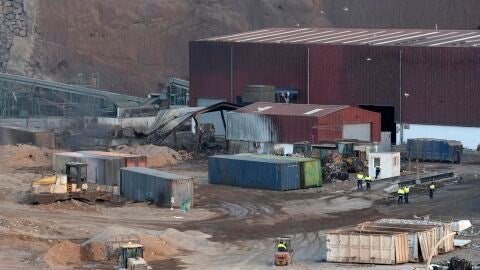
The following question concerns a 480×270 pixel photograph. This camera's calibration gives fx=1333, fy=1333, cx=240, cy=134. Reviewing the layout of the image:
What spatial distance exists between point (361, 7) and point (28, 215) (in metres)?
66.6

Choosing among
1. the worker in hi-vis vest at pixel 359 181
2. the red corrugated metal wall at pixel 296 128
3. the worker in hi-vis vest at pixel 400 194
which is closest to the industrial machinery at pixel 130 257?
the worker in hi-vis vest at pixel 400 194

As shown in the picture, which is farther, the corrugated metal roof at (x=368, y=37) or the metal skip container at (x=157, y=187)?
the corrugated metal roof at (x=368, y=37)

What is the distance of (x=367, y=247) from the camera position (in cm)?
4275

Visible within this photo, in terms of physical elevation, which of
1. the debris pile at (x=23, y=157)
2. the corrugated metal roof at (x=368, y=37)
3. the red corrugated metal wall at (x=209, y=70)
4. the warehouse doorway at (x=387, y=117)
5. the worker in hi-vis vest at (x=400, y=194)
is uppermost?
the corrugated metal roof at (x=368, y=37)

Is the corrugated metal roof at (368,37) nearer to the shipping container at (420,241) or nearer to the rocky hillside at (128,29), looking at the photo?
the rocky hillside at (128,29)

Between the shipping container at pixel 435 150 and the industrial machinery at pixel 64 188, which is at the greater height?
the shipping container at pixel 435 150

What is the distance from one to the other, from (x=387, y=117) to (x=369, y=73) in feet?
9.27

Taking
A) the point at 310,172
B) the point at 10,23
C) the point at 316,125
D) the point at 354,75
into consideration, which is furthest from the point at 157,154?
the point at 10,23

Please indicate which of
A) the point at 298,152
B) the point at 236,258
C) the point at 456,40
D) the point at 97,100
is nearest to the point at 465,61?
the point at 456,40

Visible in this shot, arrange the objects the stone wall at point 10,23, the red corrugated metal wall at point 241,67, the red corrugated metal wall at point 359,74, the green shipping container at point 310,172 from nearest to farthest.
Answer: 1. the green shipping container at point 310,172
2. the red corrugated metal wall at point 359,74
3. the red corrugated metal wall at point 241,67
4. the stone wall at point 10,23

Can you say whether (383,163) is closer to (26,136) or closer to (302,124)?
(302,124)

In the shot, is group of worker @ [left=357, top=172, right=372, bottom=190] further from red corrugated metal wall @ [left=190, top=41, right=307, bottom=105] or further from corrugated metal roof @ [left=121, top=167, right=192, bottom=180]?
red corrugated metal wall @ [left=190, top=41, right=307, bottom=105]

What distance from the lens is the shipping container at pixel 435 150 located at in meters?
69.8

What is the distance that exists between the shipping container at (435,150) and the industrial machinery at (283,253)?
90.7 ft
